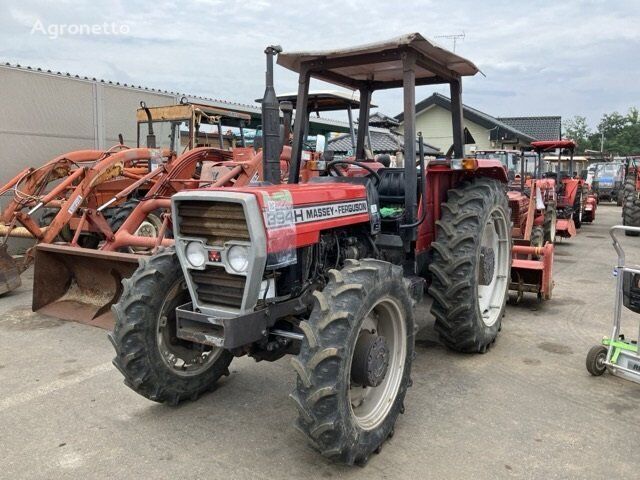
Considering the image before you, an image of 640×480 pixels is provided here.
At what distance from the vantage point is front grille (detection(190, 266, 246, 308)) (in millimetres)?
2904

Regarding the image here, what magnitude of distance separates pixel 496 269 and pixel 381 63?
91.4 inches

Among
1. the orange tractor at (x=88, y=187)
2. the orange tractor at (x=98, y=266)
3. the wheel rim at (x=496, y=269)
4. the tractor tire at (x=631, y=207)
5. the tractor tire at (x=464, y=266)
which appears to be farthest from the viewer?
the tractor tire at (x=631, y=207)

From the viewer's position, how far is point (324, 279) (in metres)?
3.46

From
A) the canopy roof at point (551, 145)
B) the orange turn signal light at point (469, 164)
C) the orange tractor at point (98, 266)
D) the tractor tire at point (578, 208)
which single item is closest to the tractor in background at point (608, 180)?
the tractor tire at point (578, 208)

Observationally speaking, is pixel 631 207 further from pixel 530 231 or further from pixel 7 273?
pixel 7 273

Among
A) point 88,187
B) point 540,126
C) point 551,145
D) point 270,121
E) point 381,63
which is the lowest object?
point 88,187

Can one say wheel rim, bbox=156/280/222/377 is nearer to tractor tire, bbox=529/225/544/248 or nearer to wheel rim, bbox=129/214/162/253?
wheel rim, bbox=129/214/162/253

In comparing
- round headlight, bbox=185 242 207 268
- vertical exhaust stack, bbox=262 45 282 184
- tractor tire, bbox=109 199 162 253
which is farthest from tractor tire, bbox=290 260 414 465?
tractor tire, bbox=109 199 162 253

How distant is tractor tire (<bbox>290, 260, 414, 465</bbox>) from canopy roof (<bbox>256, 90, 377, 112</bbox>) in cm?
262

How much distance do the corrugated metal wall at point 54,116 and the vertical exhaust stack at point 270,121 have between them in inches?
309

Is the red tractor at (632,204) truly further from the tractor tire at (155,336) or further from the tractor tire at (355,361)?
the tractor tire at (155,336)

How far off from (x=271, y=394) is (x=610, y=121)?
214ft

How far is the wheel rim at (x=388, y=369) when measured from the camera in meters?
2.98

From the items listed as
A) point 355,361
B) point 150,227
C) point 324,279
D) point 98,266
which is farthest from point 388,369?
point 150,227
